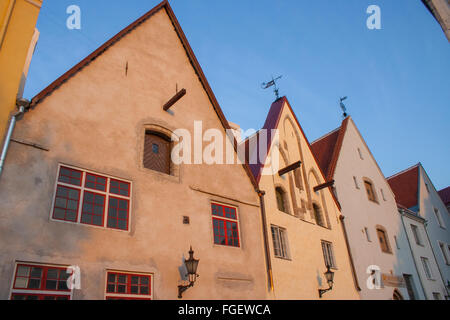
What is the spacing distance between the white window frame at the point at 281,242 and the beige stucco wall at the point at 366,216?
19.7 feet

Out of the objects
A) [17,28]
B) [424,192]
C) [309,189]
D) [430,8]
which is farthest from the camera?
[424,192]

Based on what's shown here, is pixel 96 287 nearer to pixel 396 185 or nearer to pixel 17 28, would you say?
pixel 17 28

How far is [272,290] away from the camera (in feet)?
44.0

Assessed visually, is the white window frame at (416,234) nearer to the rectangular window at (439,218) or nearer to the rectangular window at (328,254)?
the rectangular window at (439,218)

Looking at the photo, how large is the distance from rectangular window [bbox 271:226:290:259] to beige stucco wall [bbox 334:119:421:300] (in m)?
6.01

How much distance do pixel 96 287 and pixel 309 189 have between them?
13.1m

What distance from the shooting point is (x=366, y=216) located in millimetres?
22938

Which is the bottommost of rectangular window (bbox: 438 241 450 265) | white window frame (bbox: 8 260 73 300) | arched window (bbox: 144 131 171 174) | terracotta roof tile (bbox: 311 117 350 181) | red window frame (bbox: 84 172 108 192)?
white window frame (bbox: 8 260 73 300)

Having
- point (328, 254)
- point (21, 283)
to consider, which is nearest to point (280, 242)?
point (328, 254)

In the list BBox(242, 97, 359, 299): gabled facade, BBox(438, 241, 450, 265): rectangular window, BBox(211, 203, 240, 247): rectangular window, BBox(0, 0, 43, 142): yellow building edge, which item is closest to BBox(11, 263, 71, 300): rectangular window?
BBox(0, 0, 43, 142): yellow building edge

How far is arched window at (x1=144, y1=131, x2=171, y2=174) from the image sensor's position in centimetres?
1245

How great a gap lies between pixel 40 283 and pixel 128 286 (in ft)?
7.41

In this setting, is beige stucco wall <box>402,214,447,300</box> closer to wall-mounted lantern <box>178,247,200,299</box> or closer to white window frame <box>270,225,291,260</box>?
white window frame <box>270,225,291,260</box>
